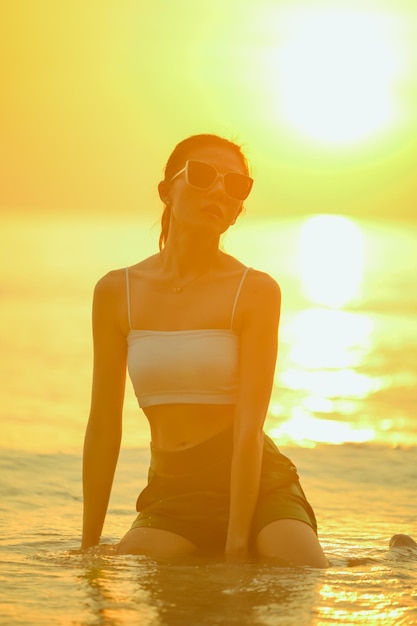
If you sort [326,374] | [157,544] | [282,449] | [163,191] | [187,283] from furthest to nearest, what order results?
[326,374] → [282,449] → [163,191] → [187,283] → [157,544]

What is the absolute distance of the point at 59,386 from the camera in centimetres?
1315

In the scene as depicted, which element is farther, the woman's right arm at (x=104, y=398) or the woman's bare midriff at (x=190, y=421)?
the woman's right arm at (x=104, y=398)

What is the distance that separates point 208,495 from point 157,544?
1.02 ft

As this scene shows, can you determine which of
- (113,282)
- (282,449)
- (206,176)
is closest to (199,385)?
(113,282)

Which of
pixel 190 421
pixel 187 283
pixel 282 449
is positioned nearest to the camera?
pixel 190 421

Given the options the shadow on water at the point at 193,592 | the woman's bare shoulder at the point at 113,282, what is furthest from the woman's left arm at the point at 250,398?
the woman's bare shoulder at the point at 113,282

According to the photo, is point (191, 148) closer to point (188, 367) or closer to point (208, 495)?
point (188, 367)

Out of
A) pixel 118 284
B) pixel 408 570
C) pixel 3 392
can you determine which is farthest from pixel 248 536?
pixel 3 392

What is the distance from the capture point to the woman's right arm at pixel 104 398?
5.97 meters

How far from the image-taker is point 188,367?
572cm

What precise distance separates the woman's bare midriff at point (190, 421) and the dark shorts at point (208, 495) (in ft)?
0.12

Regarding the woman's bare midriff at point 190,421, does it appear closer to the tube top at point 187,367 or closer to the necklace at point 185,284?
the tube top at point 187,367

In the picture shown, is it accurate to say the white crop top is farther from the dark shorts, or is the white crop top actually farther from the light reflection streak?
the light reflection streak

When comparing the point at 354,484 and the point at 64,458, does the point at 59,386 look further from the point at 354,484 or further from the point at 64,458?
the point at 354,484
